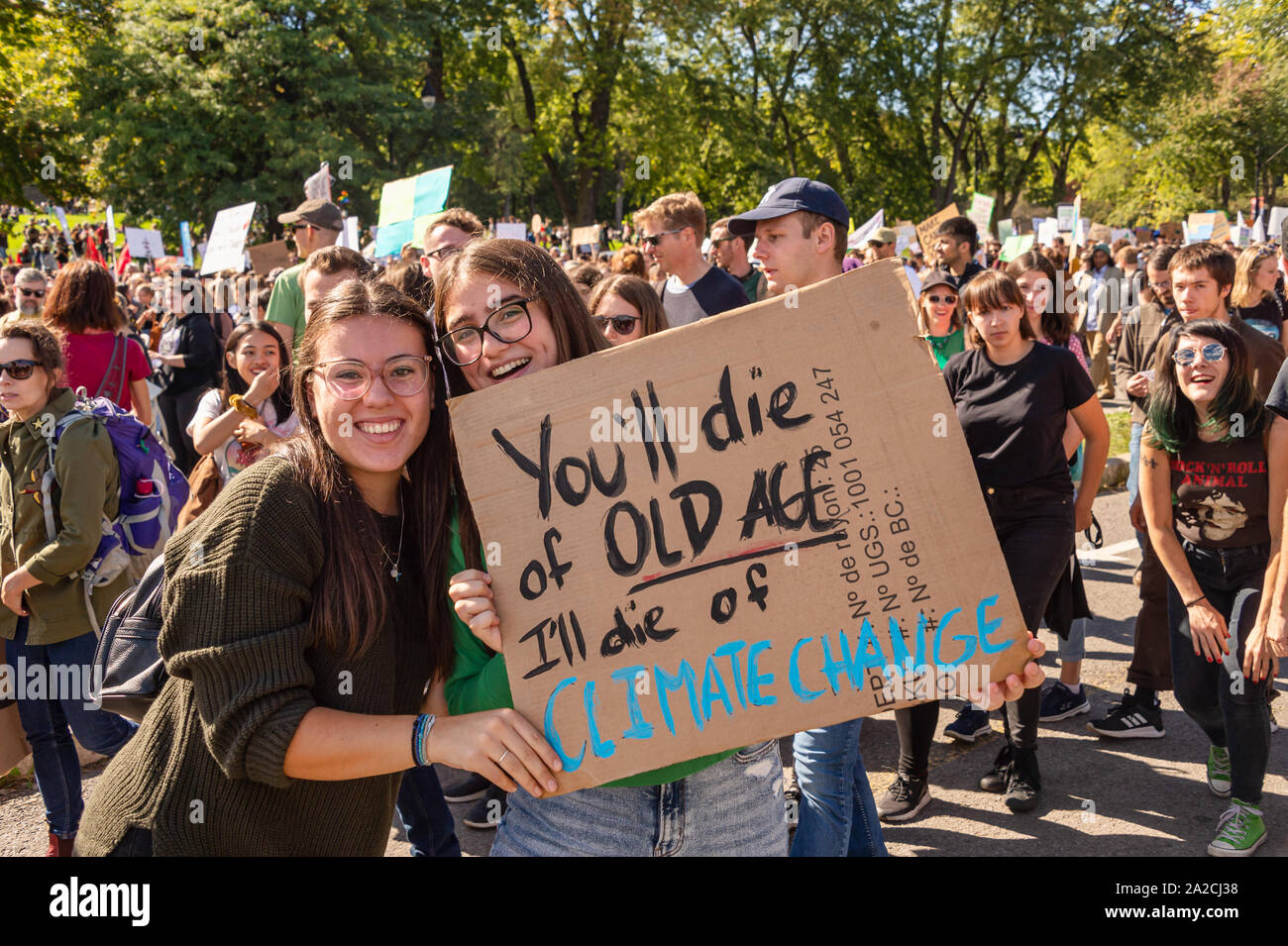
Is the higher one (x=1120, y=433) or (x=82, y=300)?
(x=82, y=300)

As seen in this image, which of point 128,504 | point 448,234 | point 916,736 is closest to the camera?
point 128,504

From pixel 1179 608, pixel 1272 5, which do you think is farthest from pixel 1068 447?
pixel 1272 5

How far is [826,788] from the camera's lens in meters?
2.82

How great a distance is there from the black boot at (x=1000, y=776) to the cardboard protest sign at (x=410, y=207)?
15.8 feet

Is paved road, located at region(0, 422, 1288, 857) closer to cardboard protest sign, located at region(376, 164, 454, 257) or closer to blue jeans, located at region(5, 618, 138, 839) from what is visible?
blue jeans, located at region(5, 618, 138, 839)

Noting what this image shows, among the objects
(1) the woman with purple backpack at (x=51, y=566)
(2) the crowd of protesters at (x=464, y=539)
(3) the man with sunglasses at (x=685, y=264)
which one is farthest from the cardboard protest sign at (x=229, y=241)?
(1) the woman with purple backpack at (x=51, y=566)

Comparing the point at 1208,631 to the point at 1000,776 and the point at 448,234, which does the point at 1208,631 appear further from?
the point at 448,234

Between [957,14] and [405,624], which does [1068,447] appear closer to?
[405,624]

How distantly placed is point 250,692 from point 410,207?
5.98m

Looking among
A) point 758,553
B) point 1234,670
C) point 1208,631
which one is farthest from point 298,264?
point 1234,670

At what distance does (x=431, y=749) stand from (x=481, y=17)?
30503mm

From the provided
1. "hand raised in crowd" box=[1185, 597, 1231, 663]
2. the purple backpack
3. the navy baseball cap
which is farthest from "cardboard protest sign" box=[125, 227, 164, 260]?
"hand raised in crowd" box=[1185, 597, 1231, 663]

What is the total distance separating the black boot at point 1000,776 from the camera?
409 centimetres

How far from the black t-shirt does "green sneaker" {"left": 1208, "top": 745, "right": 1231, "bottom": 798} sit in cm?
122
